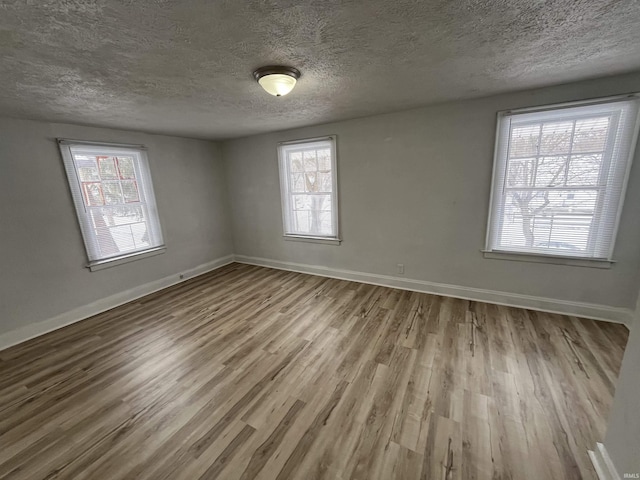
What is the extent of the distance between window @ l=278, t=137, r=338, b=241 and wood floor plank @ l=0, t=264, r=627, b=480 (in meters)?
1.51

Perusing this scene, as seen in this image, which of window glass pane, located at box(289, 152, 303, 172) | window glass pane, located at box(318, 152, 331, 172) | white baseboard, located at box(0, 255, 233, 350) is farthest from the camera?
window glass pane, located at box(289, 152, 303, 172)

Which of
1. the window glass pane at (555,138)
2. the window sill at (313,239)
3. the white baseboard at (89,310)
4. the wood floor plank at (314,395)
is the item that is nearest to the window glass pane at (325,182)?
the window sill at (313,239)

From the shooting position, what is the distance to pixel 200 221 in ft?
14.6

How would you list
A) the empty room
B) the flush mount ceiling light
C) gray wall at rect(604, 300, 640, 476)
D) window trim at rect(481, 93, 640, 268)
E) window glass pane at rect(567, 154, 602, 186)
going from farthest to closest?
window glass pane at rect(567, 154, 602, 186)
window trim at rect(481, 93, 640, 268)
the flush mount ceiling light
the empty room
gray wall at rect(604, 300, 640, 476)

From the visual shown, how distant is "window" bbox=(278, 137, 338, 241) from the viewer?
379 cm

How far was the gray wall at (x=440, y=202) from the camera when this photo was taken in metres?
2.47

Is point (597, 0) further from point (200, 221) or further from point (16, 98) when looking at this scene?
point (200, 221)

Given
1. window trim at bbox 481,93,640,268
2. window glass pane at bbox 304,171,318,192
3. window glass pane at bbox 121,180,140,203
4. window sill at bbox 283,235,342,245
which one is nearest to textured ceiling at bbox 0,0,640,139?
window trim at bbox 481,93,640,268

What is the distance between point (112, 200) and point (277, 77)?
116 inches

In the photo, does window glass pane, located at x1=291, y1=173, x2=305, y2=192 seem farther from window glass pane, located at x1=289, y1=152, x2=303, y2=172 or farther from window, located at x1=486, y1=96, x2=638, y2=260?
window, located at x1=486, y1=96, x2=638, y2=260

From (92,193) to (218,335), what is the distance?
2.42 m

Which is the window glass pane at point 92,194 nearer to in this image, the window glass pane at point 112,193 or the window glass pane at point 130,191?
the window glass pane at point 112,193

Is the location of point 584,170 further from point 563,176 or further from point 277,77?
point 277,77

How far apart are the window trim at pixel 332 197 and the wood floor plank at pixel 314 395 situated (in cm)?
128
